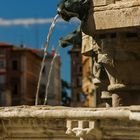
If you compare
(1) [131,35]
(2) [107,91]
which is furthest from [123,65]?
(2) [107,91]

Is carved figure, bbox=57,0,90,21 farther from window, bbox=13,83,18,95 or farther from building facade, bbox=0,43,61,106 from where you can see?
window, bbox=13,83,18,95

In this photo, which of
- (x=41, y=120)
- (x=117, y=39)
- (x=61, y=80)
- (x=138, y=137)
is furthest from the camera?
(x=61, y=80)

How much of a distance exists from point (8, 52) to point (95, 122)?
107 m

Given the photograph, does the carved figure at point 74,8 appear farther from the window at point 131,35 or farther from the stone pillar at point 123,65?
the window at point 131,35

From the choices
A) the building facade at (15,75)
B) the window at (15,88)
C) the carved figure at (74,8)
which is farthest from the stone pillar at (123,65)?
the window at (15,88)

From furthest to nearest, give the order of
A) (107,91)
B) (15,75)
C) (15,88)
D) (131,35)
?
(15,88) < (15,75) < (107,91) < (131,35)

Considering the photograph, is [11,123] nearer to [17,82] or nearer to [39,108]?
[39,108]

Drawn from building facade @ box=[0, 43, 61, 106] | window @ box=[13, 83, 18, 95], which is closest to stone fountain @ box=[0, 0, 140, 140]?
building facade @ box=[0, 43, 61, 106]

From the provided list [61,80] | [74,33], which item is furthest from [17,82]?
[74,33]

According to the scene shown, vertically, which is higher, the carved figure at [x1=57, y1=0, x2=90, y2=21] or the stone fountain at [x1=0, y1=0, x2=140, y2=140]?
the carved figure at [x1=57, y1=0, x2=90, y2=21]

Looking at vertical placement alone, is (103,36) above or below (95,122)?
above

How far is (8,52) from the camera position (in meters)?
113

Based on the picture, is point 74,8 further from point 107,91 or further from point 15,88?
point 15,88

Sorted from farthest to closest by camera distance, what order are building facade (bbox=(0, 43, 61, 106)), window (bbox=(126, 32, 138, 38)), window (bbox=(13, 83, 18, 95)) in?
window (bbox=(13, 83, 18, 95))
building facade (bbox=(0, 43, 61, 106))
window (bbox=(126, 32, 138, 38))
